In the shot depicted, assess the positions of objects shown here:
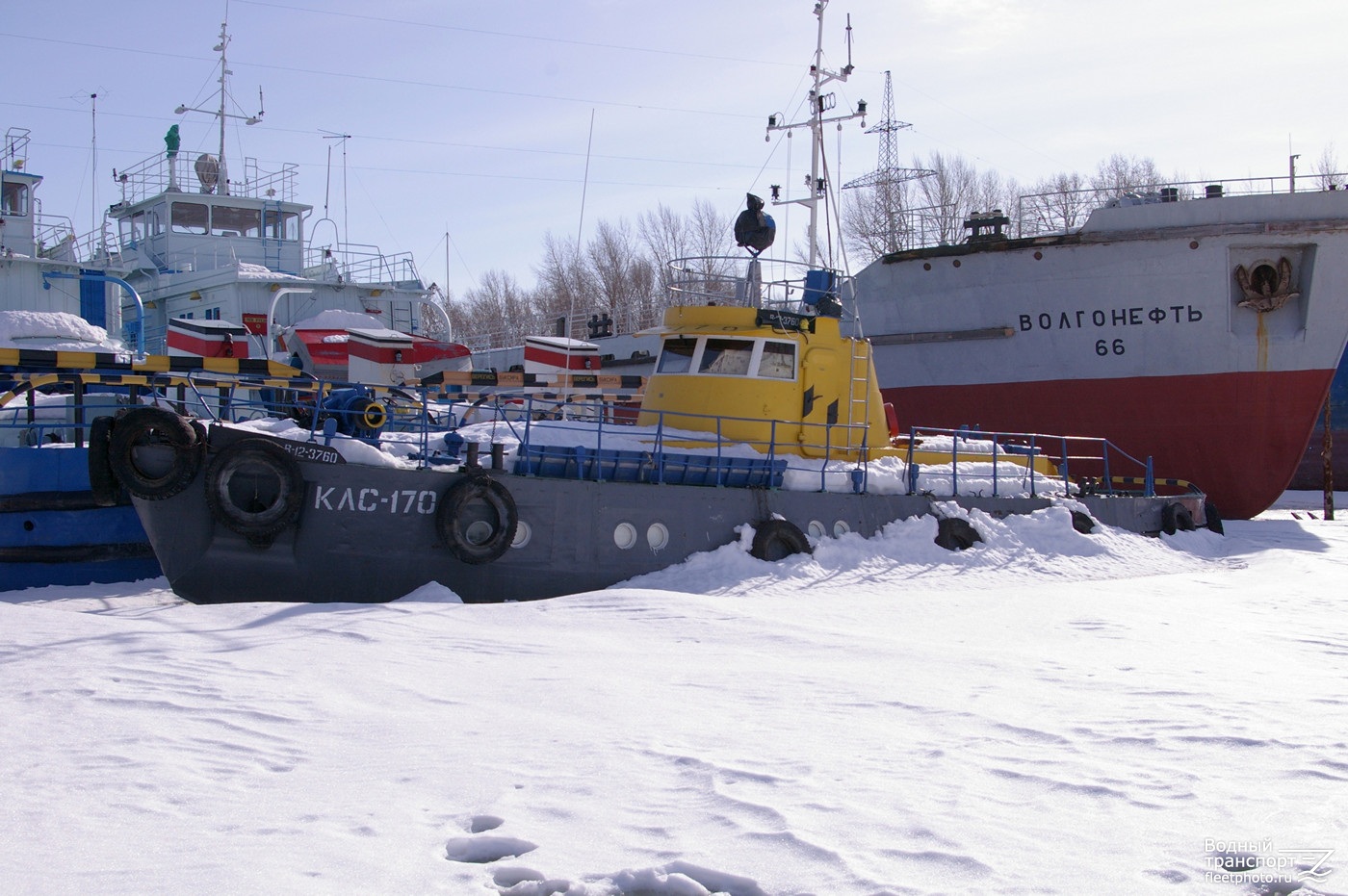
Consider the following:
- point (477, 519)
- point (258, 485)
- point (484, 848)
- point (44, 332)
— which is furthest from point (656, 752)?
point (44, 332)

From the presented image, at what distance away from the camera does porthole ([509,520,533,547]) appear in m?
10.4

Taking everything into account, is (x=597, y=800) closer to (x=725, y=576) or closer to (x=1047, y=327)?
(x=725, y=576)

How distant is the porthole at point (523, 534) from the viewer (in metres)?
10.4

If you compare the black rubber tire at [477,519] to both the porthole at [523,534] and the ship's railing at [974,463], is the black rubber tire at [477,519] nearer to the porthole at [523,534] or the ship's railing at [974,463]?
the porthole at [523,534]

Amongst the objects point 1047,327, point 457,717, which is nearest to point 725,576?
point 457,717

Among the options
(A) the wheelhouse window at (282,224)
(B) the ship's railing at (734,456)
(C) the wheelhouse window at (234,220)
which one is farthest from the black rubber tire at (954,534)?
(C) the wheelhouse window at (234,220)

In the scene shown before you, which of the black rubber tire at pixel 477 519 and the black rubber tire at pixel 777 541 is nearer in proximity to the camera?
the black rubber tire at pixel 477 519

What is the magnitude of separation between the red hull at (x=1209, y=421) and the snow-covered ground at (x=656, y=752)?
13233 millimetres

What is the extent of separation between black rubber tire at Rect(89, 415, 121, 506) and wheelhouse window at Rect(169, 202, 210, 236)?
25156mm

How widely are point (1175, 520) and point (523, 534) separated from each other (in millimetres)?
11248

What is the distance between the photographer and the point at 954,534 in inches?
520

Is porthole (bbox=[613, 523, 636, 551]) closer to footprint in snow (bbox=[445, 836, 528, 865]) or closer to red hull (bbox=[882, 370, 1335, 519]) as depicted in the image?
footprint in snow (bbox=[445, 836, 528, 865])

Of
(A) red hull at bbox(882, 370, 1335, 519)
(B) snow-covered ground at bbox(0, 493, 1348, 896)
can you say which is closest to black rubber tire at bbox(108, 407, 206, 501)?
(B) snow-covered ground at bbox(0, 493, 1348, 896)

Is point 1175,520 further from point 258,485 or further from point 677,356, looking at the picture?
point 258,485
